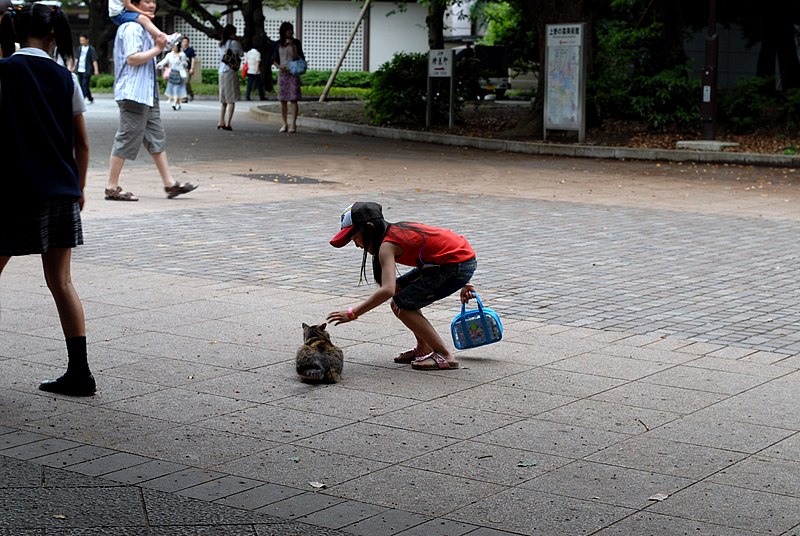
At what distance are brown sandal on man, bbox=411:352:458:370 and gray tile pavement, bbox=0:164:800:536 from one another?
85 mm

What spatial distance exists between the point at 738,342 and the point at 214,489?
3590 mm

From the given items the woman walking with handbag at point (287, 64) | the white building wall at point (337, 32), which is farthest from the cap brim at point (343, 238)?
the white building wall at point (337, 32)

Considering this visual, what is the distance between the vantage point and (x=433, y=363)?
620cm

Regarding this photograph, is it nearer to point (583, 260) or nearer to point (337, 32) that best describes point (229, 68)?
point (583, 260)

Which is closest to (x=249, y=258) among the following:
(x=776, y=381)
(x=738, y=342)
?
(x=738, y=342)

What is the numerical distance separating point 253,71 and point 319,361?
34.6m

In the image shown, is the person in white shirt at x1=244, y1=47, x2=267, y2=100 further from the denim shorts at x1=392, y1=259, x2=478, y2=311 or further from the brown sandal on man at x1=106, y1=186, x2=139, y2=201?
the denim shorts at x1=392, y1=259, x2=478, y2=311

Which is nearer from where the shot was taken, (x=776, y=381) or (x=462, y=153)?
(x=776, y=381)

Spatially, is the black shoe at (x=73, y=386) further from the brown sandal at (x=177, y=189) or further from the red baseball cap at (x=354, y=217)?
the brown sandal at (x=177, y=189)

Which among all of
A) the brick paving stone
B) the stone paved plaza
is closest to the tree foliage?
the brick paving stone

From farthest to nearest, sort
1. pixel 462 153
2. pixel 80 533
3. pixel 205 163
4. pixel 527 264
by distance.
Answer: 1. pixel 462 153
2. pixel 205 163
3. pixel 527 264
4. pixel 80 533

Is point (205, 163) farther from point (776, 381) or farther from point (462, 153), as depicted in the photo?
point (776, 381)

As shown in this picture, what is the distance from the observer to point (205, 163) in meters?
17.1

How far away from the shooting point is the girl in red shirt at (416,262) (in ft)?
19.3
